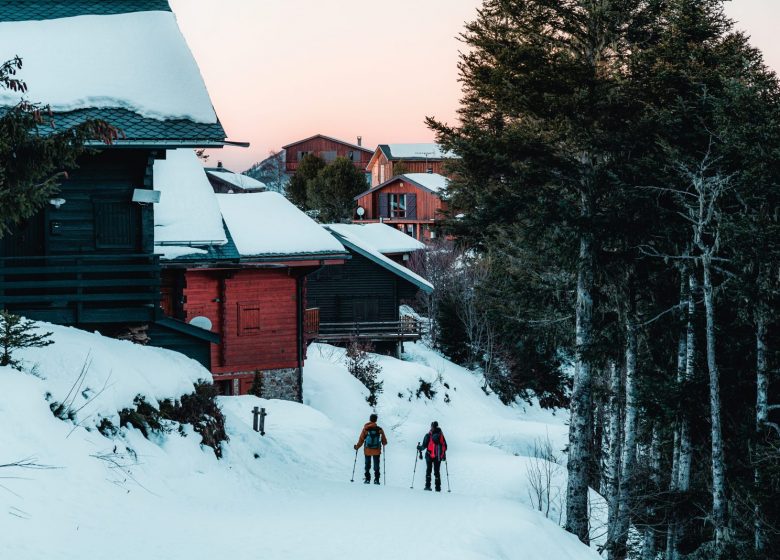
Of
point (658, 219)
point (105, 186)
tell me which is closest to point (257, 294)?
point (105, 186)

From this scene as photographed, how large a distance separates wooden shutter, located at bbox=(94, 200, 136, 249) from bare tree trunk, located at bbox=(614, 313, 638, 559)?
11299mm

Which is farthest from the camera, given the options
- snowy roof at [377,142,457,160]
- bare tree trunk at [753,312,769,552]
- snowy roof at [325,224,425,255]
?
snowy roof at [377,142,457,160]

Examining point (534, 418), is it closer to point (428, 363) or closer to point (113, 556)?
point (428, 363)

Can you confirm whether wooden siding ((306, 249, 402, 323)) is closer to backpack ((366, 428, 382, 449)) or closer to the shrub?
the shrub

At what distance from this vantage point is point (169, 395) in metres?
14.8

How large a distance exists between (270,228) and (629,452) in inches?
561

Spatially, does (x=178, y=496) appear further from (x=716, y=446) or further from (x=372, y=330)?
(x=372, y=330)

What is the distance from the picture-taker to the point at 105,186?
56.0ft

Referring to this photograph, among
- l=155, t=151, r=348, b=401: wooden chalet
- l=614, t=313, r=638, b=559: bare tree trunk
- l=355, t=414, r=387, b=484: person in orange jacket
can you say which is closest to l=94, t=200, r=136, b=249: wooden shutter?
l=355, t=414, r=387, b=484: person in orange jacket

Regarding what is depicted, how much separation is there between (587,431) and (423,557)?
361 inches

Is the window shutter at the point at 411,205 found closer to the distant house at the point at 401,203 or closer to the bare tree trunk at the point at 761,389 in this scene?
the distant house at the point at 401,203

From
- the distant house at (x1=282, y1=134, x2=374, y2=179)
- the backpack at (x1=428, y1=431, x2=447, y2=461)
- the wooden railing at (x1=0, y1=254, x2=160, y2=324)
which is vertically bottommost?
the backpack at (x1=428, y1=431, x2=447, y2=461)

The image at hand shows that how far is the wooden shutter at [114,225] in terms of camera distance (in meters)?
17.0

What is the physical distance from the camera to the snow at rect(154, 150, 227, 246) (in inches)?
835
